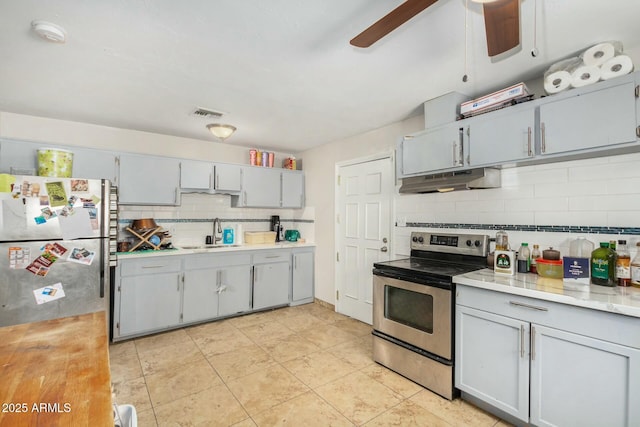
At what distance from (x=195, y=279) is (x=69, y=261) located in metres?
1.27

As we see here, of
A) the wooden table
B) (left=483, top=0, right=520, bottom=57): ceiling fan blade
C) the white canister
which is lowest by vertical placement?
the wooden table

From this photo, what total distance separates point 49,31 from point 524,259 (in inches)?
131

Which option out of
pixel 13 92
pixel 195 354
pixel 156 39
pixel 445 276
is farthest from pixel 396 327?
pixel 13 92

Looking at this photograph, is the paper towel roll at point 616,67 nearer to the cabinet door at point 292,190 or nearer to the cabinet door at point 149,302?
the cabinet door at point 292,190

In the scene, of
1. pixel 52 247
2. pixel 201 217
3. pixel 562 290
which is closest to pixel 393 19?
pixel 562 290

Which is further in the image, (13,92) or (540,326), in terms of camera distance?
(13,92)

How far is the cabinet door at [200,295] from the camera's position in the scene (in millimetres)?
3531

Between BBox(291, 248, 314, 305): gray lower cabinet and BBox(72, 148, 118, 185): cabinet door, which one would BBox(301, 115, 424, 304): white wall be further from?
BBox(72, 148, 118, 185): cabinet door

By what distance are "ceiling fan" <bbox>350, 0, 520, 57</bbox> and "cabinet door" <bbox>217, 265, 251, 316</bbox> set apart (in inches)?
124

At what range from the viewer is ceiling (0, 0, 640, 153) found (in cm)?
159

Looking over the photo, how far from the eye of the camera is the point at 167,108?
2965 mm

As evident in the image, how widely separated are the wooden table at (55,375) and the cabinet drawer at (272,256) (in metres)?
2.67

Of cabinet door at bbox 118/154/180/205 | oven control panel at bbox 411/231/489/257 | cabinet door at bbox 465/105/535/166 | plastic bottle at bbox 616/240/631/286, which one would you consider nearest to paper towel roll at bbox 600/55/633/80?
cabinet door at bbox 465/105/535/166

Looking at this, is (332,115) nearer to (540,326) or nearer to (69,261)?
(540,326)
